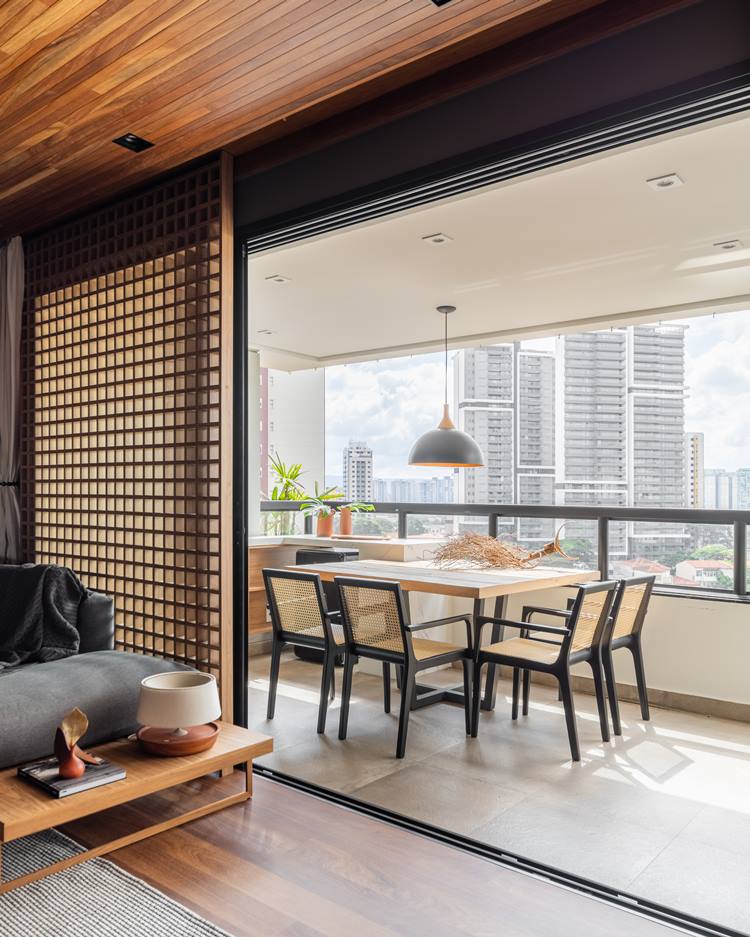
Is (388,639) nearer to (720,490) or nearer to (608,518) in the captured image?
(608,518)

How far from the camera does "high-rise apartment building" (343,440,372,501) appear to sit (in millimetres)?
6996

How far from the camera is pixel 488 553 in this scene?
4.88 m

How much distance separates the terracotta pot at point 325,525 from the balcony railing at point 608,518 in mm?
467

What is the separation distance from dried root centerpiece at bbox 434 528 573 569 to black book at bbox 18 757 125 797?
268 cm

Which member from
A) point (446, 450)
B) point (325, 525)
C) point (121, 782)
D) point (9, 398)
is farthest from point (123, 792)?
point (325, 525)

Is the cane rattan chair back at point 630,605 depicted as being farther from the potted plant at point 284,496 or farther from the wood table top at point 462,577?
the potted plant at point 284,496

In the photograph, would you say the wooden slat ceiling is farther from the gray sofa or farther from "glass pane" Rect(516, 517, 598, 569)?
"glass pane" Rect(516, 517, 598, 569)

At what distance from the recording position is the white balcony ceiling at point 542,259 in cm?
319

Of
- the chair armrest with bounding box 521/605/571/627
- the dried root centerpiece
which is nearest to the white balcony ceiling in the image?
the dried root centerpiece

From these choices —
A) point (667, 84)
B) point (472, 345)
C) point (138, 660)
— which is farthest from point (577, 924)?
point (472, 345)

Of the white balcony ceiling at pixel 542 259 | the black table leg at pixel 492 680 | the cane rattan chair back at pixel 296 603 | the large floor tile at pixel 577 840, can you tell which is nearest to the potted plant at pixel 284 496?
the white balcony ceiling at pixel 542 259

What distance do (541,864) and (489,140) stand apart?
A: 7.65ft

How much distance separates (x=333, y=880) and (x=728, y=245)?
3482 millimetres

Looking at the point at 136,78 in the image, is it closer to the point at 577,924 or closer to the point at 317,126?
the point at 317,126
